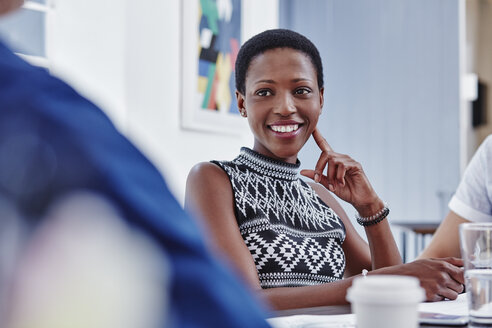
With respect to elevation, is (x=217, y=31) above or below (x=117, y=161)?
above

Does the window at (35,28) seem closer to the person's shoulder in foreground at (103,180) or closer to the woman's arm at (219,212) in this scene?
the woman's arm at (219,212)

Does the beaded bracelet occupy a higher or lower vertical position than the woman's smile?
lower

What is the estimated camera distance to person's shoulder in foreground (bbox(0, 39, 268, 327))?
0.23 metres

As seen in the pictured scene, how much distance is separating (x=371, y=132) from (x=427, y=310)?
166 inches

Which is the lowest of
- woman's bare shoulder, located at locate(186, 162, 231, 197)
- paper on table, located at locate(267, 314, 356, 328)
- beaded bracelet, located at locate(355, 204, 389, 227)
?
paper on table, located at locate(267, 314, 356, 328)

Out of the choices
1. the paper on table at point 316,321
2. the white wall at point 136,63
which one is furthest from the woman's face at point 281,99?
the white wall at point 136,63

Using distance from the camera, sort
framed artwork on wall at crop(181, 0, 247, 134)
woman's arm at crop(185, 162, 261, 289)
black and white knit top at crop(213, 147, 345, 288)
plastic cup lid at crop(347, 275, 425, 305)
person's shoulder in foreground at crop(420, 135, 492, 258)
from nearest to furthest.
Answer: plastic cup lid at crop(347, 275, 425, 305), woman's arm at crop(185, 162, 261, 289), black and white knit top at crop(213, 147, 345, 288), person's shoulder in foreground at crop(420, 135, 492, 258), framed artwork on wall at crop(181, 0, 247, 134)

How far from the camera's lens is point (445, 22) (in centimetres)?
480

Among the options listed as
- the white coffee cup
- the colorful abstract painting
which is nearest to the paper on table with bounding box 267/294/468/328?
the white coffee cup

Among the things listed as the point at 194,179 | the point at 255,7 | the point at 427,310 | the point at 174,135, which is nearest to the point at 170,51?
the point at 174,135

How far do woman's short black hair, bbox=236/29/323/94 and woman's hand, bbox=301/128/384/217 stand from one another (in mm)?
234

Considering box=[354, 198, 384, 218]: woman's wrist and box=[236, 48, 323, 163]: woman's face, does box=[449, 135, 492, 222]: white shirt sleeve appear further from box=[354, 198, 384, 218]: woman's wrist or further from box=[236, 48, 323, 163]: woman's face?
box=[236, 48, 323, 163]: woman's face

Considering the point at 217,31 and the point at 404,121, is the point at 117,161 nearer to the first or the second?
the point at 217,31

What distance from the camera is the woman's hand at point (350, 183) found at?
148 centimetres
